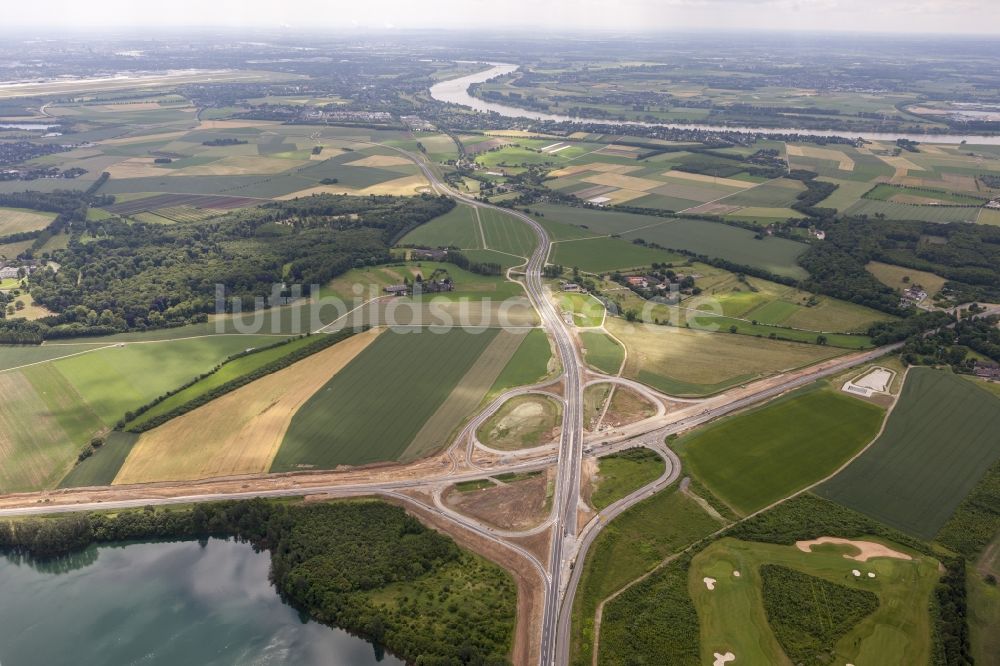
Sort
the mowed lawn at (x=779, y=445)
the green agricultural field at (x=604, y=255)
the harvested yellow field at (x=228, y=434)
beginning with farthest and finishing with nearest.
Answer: the green agricultural field at (x=604, y=255), the harvested yellow field at (x=228, y=434), the mowed lawn at (x=779, y=445)


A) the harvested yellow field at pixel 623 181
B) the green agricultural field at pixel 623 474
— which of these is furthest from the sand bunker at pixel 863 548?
the harvested yellow field at pixel 623 181

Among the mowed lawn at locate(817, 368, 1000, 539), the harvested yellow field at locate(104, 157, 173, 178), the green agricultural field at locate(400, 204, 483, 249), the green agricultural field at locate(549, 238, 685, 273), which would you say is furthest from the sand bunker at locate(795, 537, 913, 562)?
the harvested yellow field at locate(104, 157, 173, 178)

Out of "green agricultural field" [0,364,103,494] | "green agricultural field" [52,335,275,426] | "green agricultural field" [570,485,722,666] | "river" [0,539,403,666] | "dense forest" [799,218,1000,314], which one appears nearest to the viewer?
"river" [0,539,403,666]

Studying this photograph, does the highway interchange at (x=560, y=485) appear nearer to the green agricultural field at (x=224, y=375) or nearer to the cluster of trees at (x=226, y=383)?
the cluster of trees at (x=226, y=383)

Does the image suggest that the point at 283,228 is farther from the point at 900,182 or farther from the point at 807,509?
the point at 900,182

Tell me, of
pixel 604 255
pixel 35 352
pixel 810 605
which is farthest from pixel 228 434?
pixel 604 255

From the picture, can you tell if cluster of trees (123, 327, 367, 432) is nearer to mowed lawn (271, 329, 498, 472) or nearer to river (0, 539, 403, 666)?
mowed lawn (271, 329, 498, 472)
